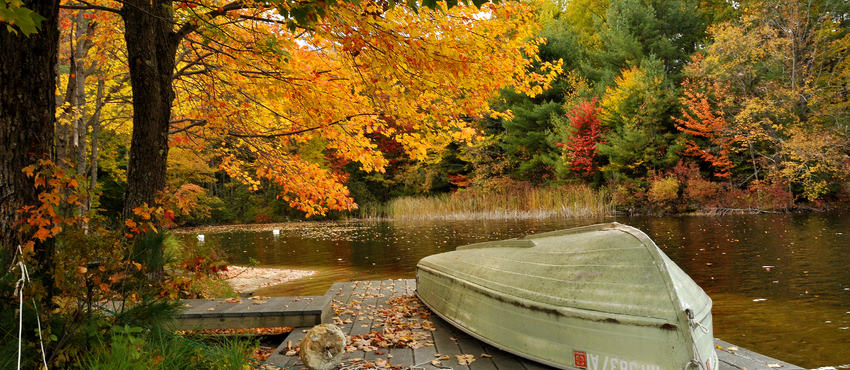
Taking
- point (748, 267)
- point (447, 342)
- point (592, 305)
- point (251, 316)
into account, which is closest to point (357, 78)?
point (251, 316)

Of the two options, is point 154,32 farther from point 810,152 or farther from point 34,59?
point 810,152

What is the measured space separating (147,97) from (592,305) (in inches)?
174

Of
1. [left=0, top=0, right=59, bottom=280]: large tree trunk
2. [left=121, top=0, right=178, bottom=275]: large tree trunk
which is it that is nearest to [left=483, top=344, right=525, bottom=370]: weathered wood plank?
[left=0, top=0, right=59, bottom=280]: large tree trunk

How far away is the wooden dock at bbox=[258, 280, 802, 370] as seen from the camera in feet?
11.3

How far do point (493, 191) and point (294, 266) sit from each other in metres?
17.5

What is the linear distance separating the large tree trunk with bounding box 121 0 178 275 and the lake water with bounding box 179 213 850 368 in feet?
10.4

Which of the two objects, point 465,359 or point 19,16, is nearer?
point 19,16

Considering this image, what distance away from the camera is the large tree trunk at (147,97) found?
4668mm

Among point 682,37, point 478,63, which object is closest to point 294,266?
point 478,63

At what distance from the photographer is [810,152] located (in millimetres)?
17609

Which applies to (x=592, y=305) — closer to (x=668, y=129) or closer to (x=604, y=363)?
(x=604, y=363)

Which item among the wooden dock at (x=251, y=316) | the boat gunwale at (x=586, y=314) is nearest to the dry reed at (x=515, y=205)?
the wooden dock at (x=251, y=316)

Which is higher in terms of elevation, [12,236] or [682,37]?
[682,37]

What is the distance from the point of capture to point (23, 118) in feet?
9.01
